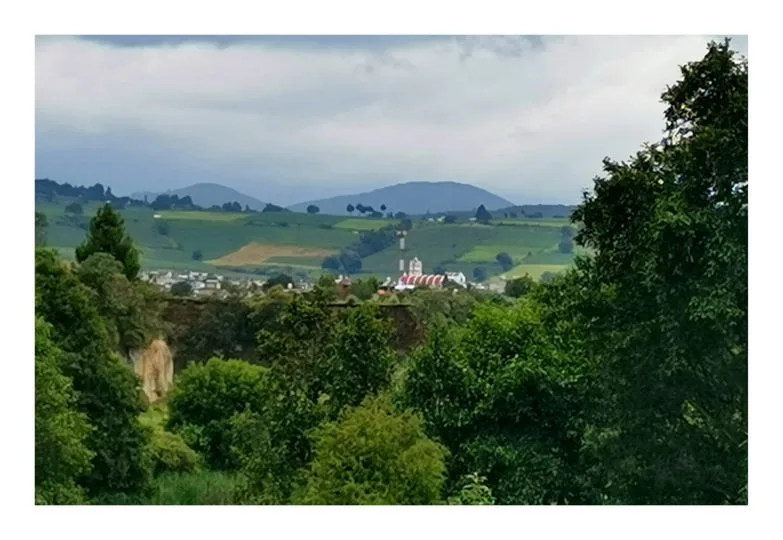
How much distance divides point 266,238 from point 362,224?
78cm

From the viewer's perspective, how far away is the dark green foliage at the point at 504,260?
1196 centimetres

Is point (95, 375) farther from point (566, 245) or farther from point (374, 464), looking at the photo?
→ point (566, 245)

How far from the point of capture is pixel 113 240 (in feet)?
38.1

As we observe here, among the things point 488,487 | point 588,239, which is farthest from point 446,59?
point 488,487

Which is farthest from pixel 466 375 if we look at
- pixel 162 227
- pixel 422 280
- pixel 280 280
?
pixel 162 227

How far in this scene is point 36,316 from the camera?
37.8 ft

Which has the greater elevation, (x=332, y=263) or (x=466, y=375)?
(x=332, y=263)

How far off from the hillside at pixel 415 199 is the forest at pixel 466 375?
2.50ft

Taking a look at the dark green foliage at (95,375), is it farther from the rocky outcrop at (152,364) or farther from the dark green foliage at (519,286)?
the dark green foliage at (519,286)

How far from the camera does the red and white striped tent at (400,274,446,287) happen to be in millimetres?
11750

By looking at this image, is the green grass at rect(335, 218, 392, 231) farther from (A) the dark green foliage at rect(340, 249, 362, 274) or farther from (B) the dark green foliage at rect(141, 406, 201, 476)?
(B) the dark green foliage at rect(141, 406, 201, 476)

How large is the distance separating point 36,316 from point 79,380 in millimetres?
749
